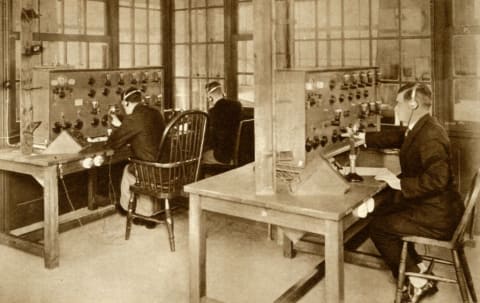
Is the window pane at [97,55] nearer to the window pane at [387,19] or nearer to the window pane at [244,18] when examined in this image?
the window pane at [244,18]

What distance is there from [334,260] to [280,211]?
36 centimetres

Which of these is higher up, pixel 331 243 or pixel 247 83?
pixel 247 83

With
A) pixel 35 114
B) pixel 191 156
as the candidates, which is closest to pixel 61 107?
pixel 35 114

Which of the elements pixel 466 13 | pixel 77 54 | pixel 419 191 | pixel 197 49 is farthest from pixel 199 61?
pixel 419 191

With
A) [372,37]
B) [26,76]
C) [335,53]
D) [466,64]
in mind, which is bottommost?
[26,76]

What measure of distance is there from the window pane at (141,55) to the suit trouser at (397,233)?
390 centimetres

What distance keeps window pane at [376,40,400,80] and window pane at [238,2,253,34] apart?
1.58 metres

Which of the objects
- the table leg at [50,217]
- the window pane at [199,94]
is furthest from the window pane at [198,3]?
the table leg at [50,217]

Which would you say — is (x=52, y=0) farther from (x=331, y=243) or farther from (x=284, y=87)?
(x=331, y=243)

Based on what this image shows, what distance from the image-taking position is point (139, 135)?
445 centimetres

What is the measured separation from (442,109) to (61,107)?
3.19 metres

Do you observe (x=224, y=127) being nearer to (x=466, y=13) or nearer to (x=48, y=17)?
(x=48, y=17)

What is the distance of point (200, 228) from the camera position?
10.1 feet

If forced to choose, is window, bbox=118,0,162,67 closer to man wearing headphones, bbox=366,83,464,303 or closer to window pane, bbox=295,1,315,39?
window pane, bbox=295,1,315,39
